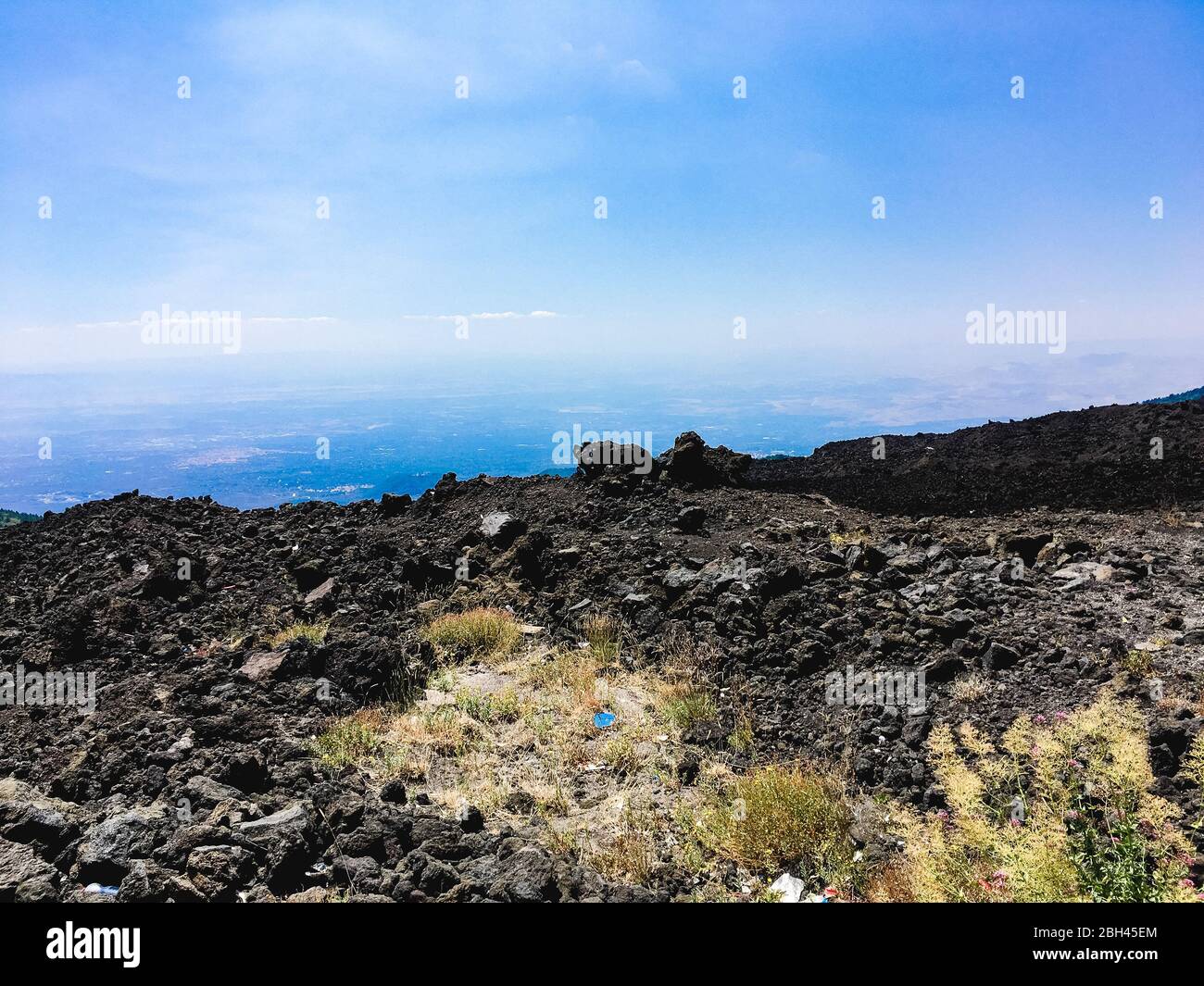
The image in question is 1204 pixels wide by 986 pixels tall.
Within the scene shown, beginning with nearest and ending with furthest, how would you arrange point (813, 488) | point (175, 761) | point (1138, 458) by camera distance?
point (175, 761) < point (1138, 458) < point (813, 488)

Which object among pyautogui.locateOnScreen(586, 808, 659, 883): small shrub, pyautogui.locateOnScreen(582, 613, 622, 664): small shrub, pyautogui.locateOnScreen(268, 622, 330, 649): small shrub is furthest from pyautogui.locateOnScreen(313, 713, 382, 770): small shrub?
pyautogui.locateOnScreen(582, 613, 622, 664): small shrub

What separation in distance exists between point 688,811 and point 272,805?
3.10 meters

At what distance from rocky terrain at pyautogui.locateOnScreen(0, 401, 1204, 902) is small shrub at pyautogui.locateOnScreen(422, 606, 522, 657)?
181mm

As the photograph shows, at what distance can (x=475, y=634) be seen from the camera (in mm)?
8867

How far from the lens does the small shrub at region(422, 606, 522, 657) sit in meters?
8.70

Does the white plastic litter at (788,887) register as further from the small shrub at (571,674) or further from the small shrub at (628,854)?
the small shrub at (571,674)

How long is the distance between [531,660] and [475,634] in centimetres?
98

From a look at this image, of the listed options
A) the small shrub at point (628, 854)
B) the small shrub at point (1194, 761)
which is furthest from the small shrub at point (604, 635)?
the small shrub at point (1194, 761)

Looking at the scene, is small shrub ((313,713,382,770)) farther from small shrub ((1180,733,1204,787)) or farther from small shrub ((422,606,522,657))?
small shrub ((1180,733,1204,787))

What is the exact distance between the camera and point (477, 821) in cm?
491

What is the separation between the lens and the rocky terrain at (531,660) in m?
4.42

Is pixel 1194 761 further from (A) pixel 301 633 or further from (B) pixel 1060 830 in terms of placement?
(A) pixel 301 633
